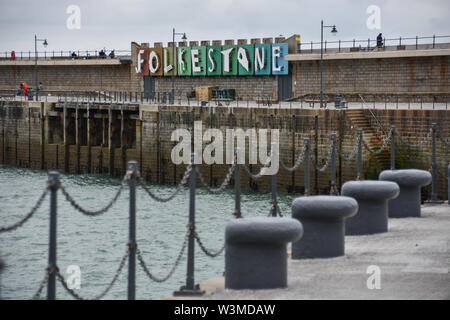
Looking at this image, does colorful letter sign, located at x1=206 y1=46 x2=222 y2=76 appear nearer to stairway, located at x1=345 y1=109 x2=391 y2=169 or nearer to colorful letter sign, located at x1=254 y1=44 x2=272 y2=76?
colorful letter sign, located at x1=254 y1=44 x2=272 y2=76

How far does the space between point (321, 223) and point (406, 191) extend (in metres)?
5.17

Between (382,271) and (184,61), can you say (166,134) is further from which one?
(382,271)

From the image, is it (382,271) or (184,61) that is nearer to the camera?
(382,271)

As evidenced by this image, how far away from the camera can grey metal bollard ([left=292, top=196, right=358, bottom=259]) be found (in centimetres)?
1393

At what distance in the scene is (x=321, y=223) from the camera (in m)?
14.2

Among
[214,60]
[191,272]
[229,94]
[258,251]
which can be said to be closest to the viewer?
[258,251]

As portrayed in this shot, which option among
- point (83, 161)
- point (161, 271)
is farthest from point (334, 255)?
point (83, 161)

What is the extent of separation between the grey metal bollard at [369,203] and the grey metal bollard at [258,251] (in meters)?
4.48

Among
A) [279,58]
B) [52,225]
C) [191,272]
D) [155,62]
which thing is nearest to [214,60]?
[279,58]

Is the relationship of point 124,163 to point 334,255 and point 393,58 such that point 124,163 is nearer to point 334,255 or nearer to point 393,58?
point 393,58

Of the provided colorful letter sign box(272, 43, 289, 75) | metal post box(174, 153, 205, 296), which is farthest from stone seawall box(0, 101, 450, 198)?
metal post box(174, 153, 205, 296)

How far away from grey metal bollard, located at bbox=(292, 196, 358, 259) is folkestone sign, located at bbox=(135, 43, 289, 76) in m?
45.0

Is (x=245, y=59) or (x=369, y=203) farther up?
(x=245, y=59)
